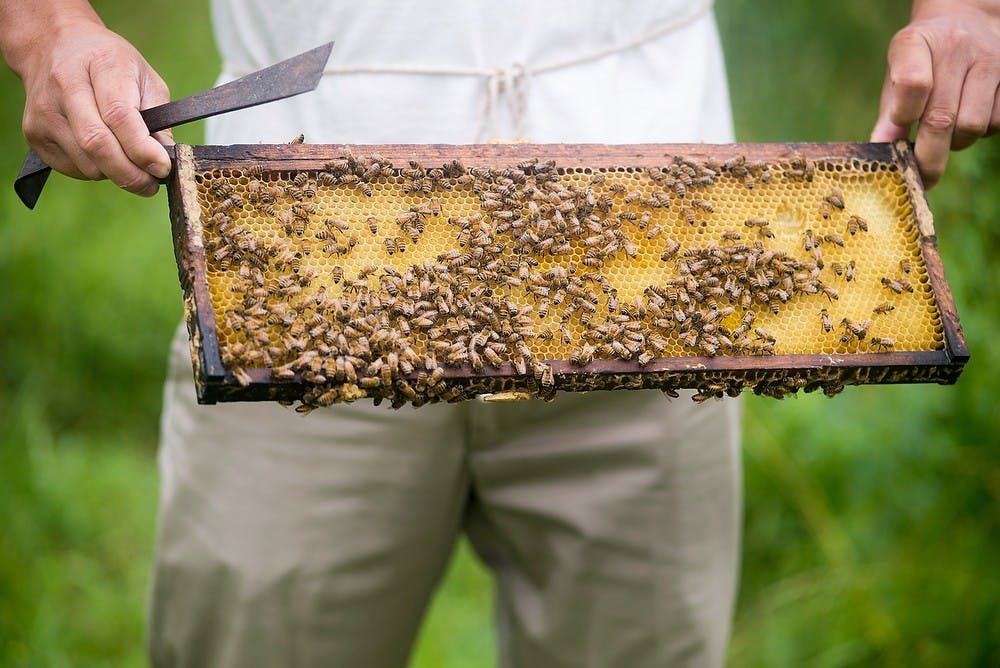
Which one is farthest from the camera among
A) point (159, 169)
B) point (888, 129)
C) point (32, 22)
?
point (888, 129)

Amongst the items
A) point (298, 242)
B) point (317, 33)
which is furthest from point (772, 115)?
point (298, 242)

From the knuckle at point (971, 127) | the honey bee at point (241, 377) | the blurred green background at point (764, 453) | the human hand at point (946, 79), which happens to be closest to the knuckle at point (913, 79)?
the human hand at point (946, 79)

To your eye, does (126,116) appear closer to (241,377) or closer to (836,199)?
(241,377)

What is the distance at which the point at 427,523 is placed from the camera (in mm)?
2650

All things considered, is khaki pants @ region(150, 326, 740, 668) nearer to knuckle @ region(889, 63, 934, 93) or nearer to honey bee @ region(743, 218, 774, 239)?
honey bee @ region(743, 218, 774, 239)

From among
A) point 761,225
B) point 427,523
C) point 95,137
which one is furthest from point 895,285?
point 95,137

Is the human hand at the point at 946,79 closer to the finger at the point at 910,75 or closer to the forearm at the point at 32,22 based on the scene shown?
the finger at the point at 910,75

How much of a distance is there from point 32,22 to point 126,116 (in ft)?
1.35

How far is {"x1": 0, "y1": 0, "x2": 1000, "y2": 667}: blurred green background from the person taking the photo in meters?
3.65

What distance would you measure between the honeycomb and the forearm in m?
0.44

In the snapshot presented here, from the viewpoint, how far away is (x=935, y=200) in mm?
3885

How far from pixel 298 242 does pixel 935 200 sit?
115 inches

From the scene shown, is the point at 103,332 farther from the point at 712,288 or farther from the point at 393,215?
the point at 712,288

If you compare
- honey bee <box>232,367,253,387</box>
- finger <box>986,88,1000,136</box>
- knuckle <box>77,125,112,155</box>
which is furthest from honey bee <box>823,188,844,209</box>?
knuckle <box>77,125,112,155</box>
